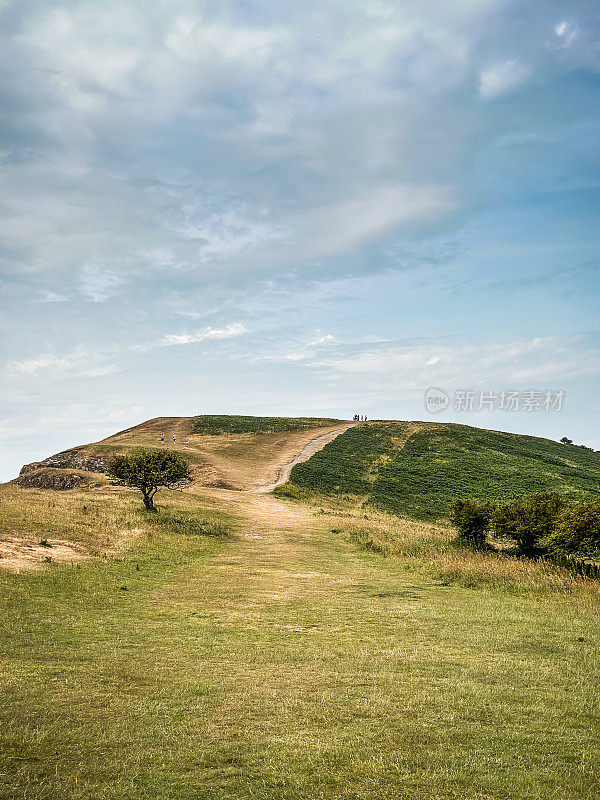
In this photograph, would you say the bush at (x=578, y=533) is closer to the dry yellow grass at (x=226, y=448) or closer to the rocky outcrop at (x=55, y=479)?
the dry yellow grass at (x=226, y=448)

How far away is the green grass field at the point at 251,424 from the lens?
87938 mm

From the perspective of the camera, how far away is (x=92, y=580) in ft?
62.3

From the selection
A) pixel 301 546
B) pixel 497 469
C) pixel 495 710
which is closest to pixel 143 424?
pixel 497 469

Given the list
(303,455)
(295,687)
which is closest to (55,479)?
(303,455)

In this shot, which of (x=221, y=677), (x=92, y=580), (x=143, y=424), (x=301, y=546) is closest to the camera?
(x=221, y=677)

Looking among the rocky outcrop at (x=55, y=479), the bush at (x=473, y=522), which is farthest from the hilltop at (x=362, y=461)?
the bush at (x=473, y=522)

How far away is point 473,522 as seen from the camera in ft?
104

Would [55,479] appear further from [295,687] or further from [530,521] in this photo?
[295,687]

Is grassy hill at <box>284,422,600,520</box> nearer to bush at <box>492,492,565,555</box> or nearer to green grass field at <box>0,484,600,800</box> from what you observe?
bush at <box>492,492,565,555</box>

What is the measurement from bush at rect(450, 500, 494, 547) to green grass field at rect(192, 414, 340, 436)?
187ft

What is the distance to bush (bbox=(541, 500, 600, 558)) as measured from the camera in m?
23.2

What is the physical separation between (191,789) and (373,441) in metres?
80.3

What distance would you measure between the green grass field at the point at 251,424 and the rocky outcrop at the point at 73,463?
2510 centimetres

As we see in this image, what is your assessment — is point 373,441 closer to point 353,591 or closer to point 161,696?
point 353,591
